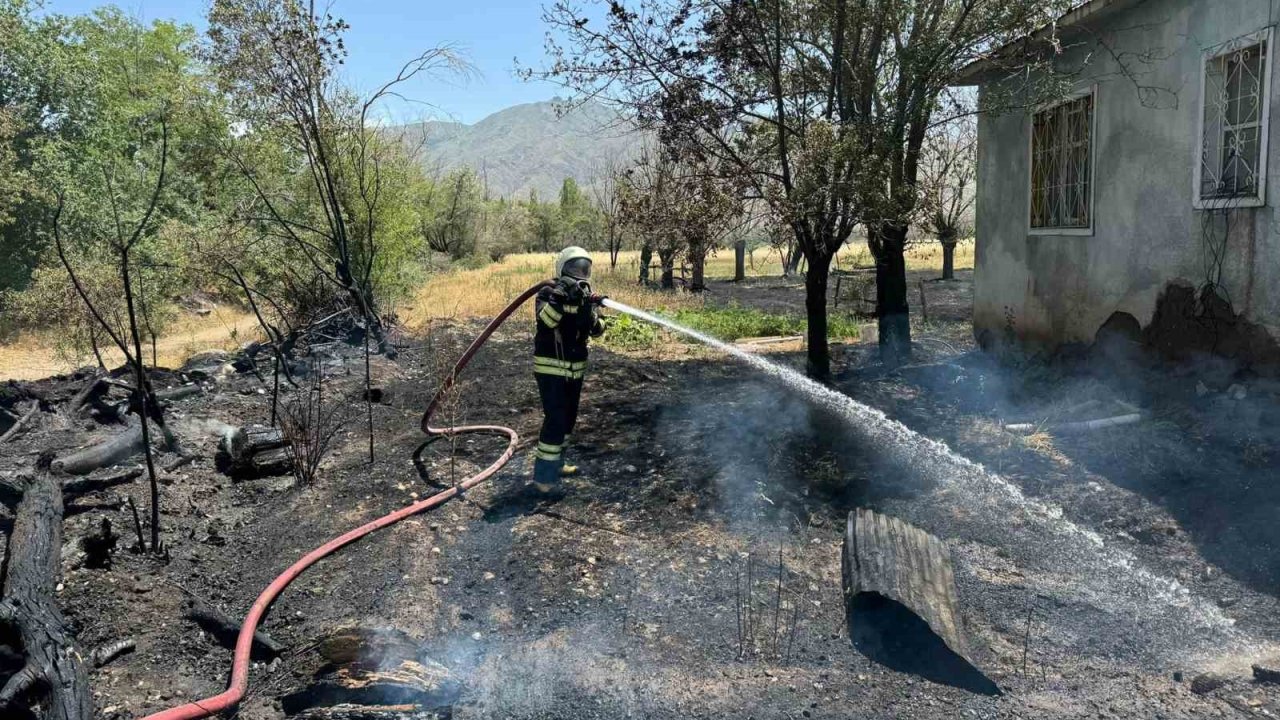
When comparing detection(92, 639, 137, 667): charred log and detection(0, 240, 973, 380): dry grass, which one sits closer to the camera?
detection(92, 639, 137, 667): charred log

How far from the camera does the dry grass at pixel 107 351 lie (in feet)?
43.0

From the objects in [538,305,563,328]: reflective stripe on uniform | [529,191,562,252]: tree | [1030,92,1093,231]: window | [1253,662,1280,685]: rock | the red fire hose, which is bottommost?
[1253,662,1280,685]: rock

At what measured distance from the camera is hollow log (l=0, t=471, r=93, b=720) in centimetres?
279

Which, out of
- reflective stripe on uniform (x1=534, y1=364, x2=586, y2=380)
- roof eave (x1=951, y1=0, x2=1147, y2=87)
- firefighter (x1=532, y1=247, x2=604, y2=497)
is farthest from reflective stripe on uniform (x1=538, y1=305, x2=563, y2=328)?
roof eave (x1=951, y1=0, x2=1147, y2=87)

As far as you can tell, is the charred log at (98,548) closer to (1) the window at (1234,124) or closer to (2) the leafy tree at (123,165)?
(2) the leafy tree at (123,165)

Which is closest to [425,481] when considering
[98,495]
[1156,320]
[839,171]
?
[98,495]

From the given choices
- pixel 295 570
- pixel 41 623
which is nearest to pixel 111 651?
pixel 41 623

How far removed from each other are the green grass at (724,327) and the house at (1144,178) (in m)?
3.25

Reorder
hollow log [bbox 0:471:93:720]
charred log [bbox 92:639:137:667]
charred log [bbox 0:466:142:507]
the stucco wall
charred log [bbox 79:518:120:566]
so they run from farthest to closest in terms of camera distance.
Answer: the stucco wall → charred log [bbox 0:466:142:507] → charred log [bbox 79:518:120:566] → charred log [bbox 92:639:137:667] → hollow log [bbox 0:471:93:720]

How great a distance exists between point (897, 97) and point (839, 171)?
129cm

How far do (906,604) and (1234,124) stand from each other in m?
5.09

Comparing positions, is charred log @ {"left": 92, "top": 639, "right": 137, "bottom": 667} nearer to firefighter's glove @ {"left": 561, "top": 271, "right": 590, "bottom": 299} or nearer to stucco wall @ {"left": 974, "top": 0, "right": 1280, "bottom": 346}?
firefighter's glove @ {"left": 561, "top": 271, "right": 590, "bottom": 299}

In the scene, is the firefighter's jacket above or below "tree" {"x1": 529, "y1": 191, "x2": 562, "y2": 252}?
below

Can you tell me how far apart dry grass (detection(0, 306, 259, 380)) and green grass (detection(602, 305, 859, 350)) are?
553cm
